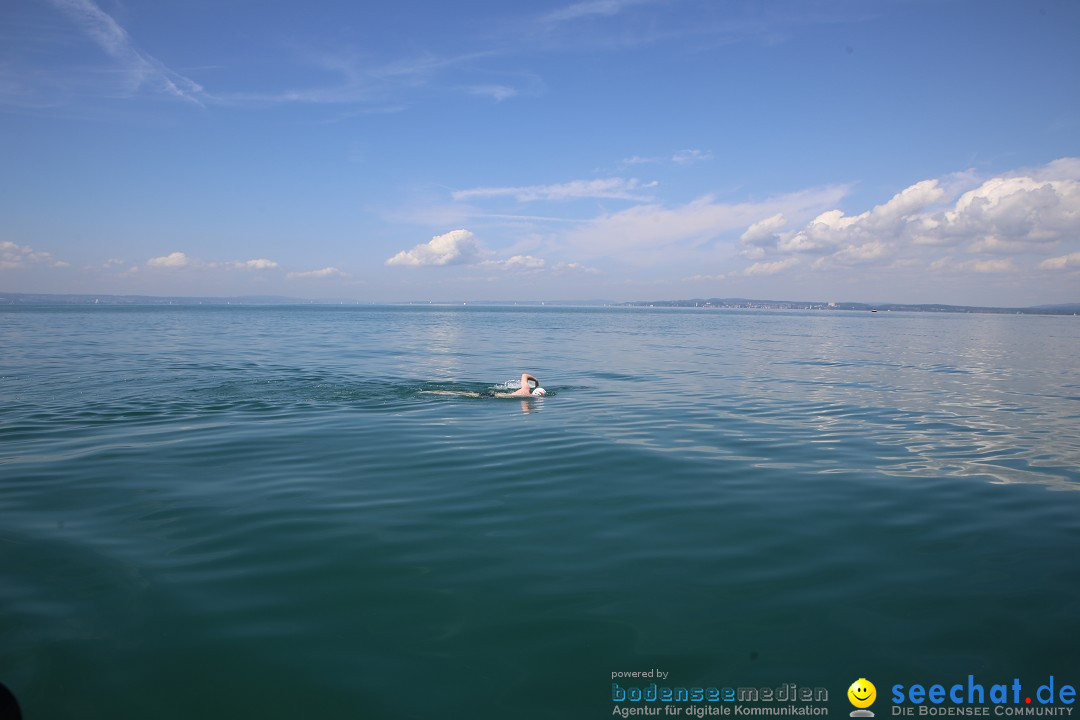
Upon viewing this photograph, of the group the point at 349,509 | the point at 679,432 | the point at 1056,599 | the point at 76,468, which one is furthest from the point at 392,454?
the point at 1056,599

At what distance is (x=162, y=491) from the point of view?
9859 mm

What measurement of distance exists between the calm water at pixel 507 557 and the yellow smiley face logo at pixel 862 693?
0.10 m

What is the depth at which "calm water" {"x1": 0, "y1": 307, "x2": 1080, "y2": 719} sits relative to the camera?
5.25m

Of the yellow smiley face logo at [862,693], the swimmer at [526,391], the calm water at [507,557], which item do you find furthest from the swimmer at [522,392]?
the yellow smiley face logo at [862,693]

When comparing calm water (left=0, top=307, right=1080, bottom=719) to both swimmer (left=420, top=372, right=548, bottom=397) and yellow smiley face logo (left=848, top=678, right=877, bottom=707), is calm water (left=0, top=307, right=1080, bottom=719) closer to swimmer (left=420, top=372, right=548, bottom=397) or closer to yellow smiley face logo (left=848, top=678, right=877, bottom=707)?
yellow smiley face logo (left=848, top=678, right=877, bottom=707)

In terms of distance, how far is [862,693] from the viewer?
5.12 m

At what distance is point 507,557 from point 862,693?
389 cm

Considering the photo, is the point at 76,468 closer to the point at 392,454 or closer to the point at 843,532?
the point at 392,454

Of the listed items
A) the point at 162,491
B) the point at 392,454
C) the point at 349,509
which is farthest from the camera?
the point at 392,454

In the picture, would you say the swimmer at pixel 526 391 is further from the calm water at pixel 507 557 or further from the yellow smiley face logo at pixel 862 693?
the yellow smiley face logo at pixel 862 693

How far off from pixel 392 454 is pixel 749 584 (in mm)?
7856

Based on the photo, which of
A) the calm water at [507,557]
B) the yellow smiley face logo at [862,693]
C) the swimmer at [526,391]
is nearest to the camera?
the yellow smiley face logo at [862,693]

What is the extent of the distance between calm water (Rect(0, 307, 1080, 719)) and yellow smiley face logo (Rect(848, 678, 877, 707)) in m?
0.10

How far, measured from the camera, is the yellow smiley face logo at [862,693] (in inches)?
199
